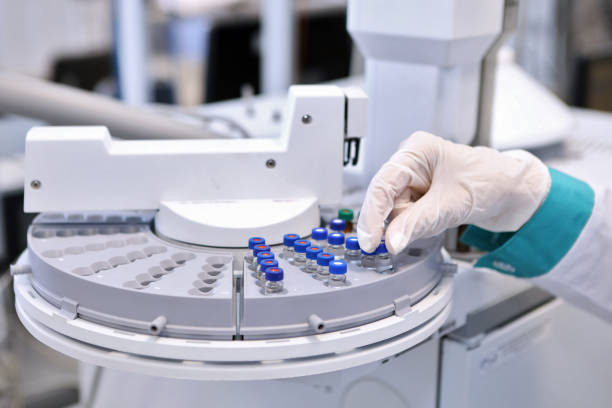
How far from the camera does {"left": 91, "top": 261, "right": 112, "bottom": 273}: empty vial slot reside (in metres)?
0.62

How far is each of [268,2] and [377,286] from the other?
4.74 feet

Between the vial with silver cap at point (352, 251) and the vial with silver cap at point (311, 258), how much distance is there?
0.03 meters

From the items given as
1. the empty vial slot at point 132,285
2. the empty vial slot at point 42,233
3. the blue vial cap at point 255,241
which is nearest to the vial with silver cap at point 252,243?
the blue vial cap at point 255,241

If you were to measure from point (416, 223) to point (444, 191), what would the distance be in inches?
3.0

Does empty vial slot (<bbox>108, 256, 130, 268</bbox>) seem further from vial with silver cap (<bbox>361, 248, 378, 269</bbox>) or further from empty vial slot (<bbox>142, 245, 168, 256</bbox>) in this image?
vial with silver cap (<bbox>361, 248, 378, 269</bbox>)

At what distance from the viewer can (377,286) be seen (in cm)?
60

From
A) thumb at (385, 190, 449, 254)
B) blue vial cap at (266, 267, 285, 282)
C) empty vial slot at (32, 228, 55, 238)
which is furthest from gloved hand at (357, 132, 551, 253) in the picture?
empty vial slot at (32, 228, 55, 238)

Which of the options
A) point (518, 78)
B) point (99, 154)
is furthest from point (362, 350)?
point (518, 78)

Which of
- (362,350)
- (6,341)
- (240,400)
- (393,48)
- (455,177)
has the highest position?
(393,48)

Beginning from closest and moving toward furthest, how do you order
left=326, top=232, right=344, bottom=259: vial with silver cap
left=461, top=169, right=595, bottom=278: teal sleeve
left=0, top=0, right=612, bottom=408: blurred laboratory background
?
left=326, top=232, right=344, bottom=259: vial with silver cap
left=461, top=169, right=595, bottom=278: teal sleeve
left=0, top=0, right=612, bottom=408: blurred laboratory background

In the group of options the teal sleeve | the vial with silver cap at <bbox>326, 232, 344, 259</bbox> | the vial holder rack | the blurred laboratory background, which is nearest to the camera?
the vial holder rack

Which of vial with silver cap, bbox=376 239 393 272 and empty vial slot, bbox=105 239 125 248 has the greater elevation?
vial with silver cap, bbox=376 239 393 272

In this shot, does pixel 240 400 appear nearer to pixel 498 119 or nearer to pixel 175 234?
pixel 175 234

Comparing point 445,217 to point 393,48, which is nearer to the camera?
point 445,217
